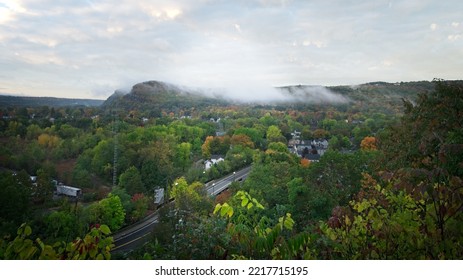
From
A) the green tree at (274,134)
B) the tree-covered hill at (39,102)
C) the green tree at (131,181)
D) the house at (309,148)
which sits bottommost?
the green tree at (131,181)

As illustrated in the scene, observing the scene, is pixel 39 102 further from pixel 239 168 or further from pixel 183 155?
pixel 239 168

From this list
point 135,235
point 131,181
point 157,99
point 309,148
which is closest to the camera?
point 135,235

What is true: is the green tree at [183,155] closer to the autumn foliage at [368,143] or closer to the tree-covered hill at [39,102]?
the tree-covered hill at [39,102]

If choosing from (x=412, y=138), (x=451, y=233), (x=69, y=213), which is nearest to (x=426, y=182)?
(x=451, y=233)

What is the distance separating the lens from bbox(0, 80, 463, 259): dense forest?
1.87m

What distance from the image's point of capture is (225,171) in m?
4.91

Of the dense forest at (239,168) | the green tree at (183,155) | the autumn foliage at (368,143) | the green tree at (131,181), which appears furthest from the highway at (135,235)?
the autumn foliage at (368,143)

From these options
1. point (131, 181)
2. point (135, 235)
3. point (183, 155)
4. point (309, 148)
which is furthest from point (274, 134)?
point (135, 235)

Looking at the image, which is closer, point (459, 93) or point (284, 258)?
point (284, 258)

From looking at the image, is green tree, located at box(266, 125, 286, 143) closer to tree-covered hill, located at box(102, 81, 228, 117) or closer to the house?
the house

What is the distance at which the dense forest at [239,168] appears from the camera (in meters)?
1.87

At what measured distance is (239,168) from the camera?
16.7 feet

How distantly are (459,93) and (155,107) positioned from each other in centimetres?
359

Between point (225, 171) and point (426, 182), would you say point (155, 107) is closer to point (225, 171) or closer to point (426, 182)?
point (225, 171)
